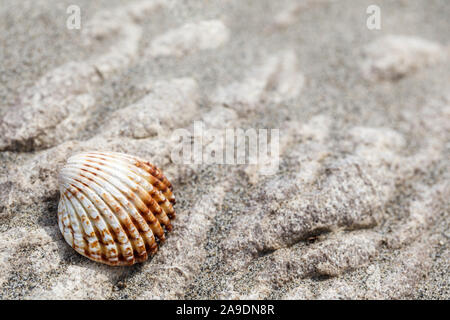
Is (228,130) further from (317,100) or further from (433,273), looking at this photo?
(433,273)

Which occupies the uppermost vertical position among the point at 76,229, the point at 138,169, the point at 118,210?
the point at 138,169

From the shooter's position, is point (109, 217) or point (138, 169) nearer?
point (109, 217)

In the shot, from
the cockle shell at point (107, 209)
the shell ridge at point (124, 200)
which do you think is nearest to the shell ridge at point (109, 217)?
the cockle shell at point (107, 209)

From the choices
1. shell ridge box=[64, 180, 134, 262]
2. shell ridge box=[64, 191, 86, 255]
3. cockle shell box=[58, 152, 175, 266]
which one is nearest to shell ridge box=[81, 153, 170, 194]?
cockle shell box=[58, 152, 175, 266]

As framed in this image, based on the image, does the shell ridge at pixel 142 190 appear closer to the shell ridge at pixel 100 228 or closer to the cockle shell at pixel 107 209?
the cockle shell at pixel 107 209

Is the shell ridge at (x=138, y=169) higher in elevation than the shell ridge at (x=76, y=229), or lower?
higher

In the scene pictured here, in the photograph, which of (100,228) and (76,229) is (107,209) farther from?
(76,229)

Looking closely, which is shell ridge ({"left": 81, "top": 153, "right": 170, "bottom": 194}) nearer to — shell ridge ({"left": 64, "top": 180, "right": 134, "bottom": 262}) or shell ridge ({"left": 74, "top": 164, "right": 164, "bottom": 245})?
shell ridge ({"left": 74, "top": 164, "right": 164, "bottom": 245})

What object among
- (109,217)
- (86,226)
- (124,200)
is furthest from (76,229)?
(124,200)
